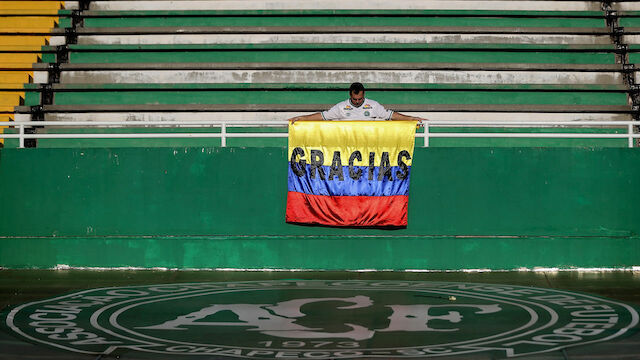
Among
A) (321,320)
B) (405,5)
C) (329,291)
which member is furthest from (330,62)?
(321,320)

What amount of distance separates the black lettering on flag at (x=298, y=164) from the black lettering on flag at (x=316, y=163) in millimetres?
88

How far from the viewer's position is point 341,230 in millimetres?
11359

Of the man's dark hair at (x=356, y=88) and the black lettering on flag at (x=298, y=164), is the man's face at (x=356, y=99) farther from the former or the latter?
the black lettering on flag at (x=298, y=164)

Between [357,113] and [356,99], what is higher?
[356,99]

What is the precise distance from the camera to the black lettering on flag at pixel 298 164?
11.1m

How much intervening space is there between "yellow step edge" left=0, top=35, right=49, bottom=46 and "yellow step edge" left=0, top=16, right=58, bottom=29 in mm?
403

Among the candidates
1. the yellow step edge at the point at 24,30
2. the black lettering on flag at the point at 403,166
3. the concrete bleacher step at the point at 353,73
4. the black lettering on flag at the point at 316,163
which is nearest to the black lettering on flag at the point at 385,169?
the black lettering on flag at the point at 403,166

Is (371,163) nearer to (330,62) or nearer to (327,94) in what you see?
(327,94)

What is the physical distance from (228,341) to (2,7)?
1375 centimetres

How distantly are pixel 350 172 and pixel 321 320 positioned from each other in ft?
11.9

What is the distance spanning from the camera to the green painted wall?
37.2 feet

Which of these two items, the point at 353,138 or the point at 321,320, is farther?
the point at 353,138

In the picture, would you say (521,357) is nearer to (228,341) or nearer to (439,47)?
(228,341)

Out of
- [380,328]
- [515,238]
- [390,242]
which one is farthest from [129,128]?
[380,328]
